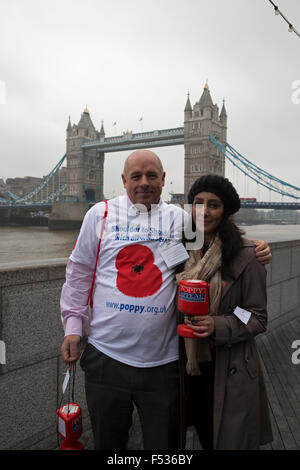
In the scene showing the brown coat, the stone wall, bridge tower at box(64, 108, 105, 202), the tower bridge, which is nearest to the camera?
the brown coat

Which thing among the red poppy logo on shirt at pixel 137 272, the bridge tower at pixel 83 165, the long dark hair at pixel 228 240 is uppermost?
the bridge tower at pixel 83 165

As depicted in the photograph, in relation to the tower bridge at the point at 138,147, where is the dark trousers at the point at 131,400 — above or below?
below

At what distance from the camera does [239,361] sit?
1124 mm

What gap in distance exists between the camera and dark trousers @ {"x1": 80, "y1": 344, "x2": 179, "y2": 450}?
3.81 feet

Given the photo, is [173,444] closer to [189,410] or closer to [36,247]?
[189,410]

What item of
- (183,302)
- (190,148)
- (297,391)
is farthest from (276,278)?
(190,148)

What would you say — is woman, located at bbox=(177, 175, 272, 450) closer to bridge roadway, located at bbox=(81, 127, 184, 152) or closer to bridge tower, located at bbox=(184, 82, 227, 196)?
bridge tower, located at bbox=(184, 82, 227, 196)

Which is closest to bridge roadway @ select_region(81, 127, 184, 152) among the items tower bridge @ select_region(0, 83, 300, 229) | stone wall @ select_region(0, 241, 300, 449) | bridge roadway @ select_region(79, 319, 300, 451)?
tower bridge @ select_region(0, 83, 300, 229)

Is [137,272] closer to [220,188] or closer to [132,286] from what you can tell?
[132,286]

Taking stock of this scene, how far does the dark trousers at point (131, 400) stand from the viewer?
45.7 inches

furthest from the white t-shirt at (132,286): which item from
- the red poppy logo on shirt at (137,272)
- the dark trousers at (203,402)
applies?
the dark trousers at (203,402)

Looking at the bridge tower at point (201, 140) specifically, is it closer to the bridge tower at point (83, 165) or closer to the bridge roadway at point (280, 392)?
the bridge tower at point (83, 165)

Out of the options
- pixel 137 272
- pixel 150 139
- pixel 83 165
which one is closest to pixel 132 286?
pixel 137 272

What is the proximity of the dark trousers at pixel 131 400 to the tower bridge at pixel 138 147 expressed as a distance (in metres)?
31.8
